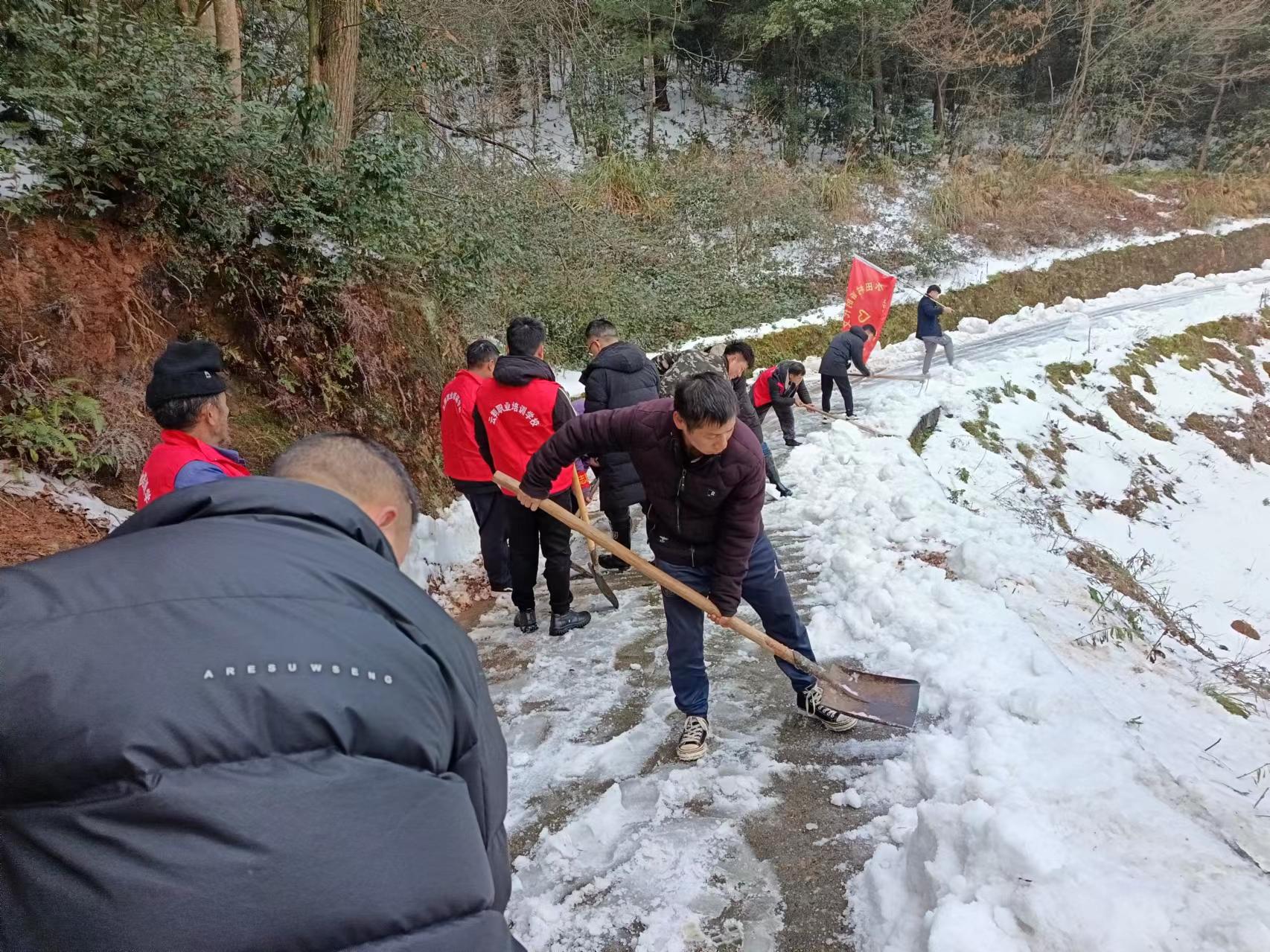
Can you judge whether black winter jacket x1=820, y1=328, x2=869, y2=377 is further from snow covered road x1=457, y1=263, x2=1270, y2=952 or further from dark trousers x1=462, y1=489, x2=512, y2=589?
dark trousers x1=462, y1=489, x2=512, y2=589

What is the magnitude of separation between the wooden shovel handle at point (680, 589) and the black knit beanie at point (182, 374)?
152cm

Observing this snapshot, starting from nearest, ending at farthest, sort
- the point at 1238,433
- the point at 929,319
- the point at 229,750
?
the point at 229,750, the point at 929,319, the point at 1238,433

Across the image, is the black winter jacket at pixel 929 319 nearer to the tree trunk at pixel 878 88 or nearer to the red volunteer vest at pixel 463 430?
the red volunteer vest at pixel 463 430

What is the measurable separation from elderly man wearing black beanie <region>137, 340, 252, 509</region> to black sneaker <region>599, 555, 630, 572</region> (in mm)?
3623

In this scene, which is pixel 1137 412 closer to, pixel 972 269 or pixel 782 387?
pixel 972 269

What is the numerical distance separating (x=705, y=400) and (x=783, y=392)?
5.73 meters

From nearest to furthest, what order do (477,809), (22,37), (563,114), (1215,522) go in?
(477,809)
(22,37)
(1215,522)
(563,114)

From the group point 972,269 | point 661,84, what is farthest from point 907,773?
point 661,84

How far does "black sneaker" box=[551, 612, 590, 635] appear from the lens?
491 cm

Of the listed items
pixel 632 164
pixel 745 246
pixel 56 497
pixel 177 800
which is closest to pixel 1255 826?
pixel 177 800

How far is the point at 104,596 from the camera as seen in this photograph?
96 centimetres

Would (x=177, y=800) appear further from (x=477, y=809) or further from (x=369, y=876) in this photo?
(x=477, y=809)

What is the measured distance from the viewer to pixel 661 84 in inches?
938

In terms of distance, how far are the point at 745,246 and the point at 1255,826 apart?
1650cm
